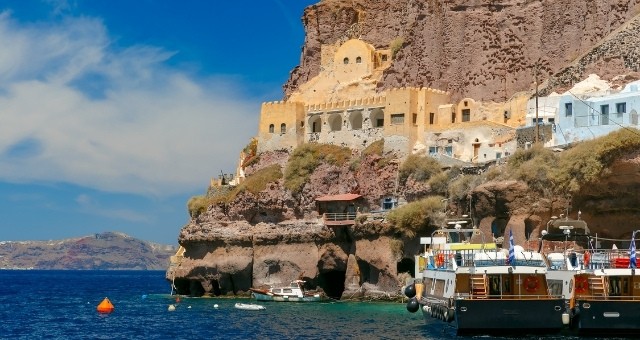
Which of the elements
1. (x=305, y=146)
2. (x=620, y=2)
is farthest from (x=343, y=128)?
(x=620, y=2)

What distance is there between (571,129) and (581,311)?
26497 mm

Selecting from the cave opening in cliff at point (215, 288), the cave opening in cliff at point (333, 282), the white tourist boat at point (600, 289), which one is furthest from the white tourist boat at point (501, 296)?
the cave opening in cliff at point (215, 288)

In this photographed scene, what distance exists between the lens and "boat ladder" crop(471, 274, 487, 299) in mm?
46781

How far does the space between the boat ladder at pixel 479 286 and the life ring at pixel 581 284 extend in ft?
13.9

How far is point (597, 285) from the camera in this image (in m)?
46.8

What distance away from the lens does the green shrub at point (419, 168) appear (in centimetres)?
7656

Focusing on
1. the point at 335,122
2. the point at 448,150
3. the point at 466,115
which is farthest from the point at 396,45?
the point at 448,150

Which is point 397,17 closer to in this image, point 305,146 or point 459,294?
point 305,146

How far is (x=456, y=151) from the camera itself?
3130 inches

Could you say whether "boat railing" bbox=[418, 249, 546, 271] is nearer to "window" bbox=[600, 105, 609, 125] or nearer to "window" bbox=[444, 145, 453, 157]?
"window" bbox=[600, 105, 609, 125]

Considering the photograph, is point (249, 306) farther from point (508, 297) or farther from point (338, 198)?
point (508, 297)

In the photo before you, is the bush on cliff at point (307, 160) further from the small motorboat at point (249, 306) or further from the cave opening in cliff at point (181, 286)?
the small motorboat at point (249, 306)

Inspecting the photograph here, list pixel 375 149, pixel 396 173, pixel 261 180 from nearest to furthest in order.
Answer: pixel 396 173, pixel 375 149, pixel 261 180

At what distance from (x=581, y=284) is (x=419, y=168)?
30598mm
